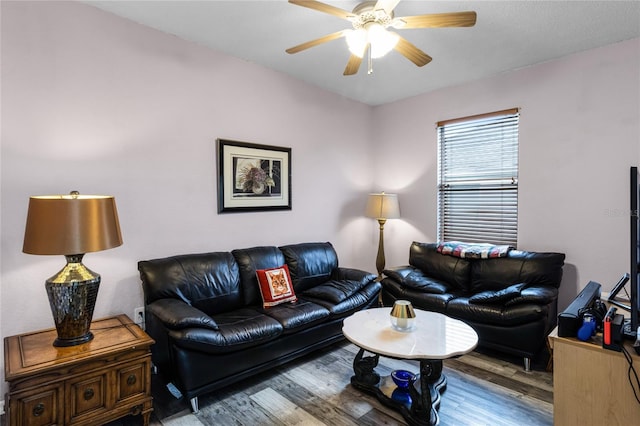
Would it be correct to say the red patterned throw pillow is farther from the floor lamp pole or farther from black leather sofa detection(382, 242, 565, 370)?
the floor lamp pole

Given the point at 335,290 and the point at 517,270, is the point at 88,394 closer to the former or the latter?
the point at 335,290

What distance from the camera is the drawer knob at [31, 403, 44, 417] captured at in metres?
1.74

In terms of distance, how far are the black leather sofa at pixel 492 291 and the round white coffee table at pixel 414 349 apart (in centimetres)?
60

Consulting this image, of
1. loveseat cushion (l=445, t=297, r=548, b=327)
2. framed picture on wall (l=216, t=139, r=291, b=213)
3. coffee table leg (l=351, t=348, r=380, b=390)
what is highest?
framed picture on wall (l=216, t=139, r=291, b=213)

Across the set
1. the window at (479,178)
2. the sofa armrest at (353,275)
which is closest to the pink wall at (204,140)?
the window at (479,178)

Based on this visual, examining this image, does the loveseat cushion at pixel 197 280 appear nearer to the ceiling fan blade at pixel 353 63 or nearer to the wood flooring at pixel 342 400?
the wood flooring at pixel 342 400

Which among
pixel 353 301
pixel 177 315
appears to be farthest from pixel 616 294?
pixel 177 315

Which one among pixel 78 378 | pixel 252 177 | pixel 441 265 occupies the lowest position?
pixel 78 378

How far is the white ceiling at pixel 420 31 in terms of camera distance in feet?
7.88

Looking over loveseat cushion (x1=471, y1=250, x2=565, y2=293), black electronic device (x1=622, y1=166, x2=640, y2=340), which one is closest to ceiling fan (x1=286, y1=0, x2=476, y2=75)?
black electronic device (x1=622, y1=166, x2=640, y2=340)

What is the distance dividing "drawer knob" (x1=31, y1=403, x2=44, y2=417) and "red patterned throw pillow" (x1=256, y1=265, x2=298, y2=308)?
61.4 inches

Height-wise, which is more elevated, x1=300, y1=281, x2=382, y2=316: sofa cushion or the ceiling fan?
the ceiling fan

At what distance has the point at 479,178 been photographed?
388 cm

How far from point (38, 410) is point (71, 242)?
86cm
